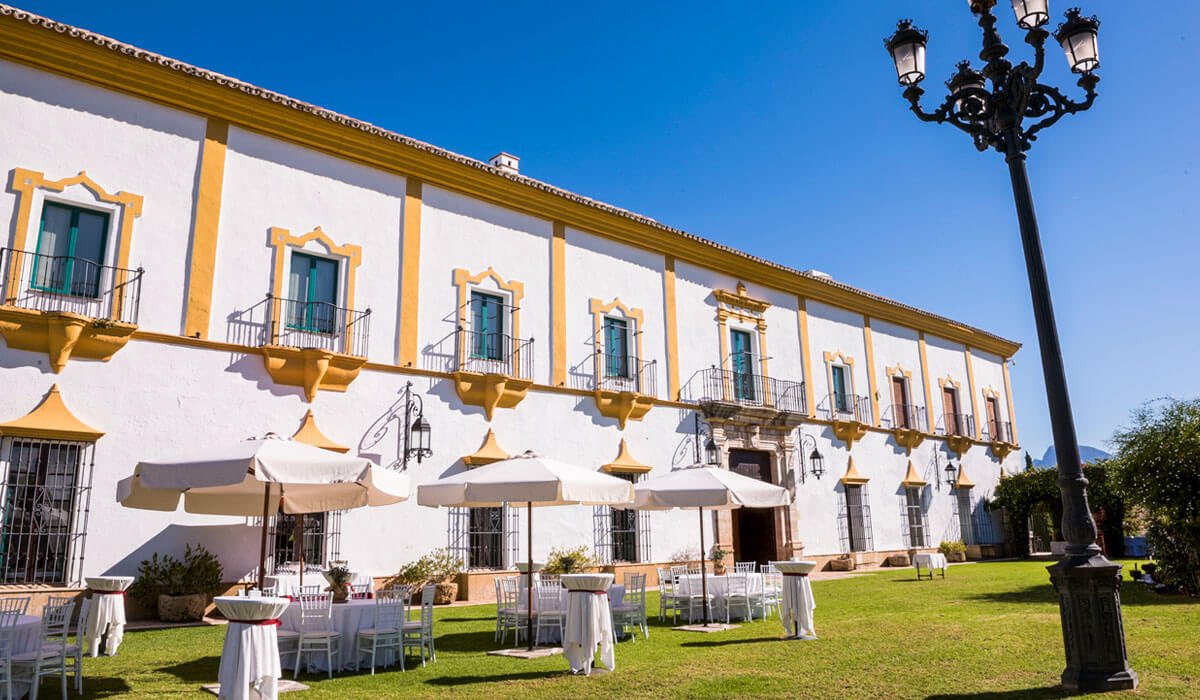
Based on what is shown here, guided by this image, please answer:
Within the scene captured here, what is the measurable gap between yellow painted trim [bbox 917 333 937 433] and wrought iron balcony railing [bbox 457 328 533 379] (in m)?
15.7

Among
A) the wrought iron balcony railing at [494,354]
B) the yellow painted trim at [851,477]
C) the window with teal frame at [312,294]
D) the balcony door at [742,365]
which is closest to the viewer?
the window with teal frame at [312,294]

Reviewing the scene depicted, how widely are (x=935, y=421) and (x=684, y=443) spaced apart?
12.0 m

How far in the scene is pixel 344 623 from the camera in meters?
7.75

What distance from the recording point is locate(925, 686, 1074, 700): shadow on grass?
18.5 feet

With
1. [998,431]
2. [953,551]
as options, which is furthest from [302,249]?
[998,431]

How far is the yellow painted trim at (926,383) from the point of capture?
25.7 m

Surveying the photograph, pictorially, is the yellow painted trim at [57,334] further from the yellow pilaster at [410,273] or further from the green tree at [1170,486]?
the green tree at [1170,486]

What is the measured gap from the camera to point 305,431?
1252 cm

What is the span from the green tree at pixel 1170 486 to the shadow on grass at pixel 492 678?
32.4 ft

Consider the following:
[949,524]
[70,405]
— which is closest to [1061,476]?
[70,405]

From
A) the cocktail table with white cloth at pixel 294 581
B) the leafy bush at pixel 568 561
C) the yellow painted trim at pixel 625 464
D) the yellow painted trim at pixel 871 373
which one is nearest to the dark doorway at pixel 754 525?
the yellow painted trim at pixel 625 464

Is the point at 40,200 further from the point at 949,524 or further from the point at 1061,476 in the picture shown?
the point at 949,524

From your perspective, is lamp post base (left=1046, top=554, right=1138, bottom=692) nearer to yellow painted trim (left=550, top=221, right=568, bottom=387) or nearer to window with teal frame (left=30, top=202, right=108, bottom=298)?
yellow painted trim (left=550, top=221, right=568, bottom=387)

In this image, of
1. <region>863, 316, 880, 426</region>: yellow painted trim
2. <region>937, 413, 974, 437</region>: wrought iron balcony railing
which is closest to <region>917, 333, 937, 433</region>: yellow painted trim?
<region>937, 413, 974, 437</region>: wrought iron balcony railing
